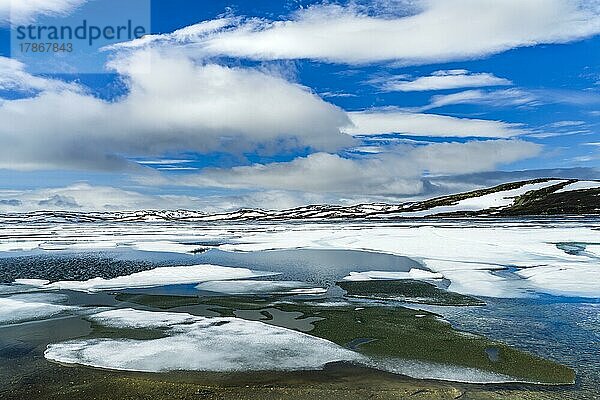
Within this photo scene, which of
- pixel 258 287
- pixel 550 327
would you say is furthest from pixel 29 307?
pixel 550 327

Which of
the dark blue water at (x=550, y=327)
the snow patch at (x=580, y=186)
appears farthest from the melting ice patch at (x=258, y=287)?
the snow patch at (x=580, y=186)

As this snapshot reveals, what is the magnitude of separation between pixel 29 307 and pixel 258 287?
23.6ft

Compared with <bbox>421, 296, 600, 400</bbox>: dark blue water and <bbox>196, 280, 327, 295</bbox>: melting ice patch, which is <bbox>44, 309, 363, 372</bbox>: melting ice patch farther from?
<bbox>196, 280, 327, 295</bbox>: melting ice patch

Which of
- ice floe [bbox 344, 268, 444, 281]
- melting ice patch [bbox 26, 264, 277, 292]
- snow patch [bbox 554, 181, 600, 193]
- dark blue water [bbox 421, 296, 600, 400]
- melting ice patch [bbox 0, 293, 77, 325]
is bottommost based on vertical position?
ice floe [bbox 344, 268, 444, 281]

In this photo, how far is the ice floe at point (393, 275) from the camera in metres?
19.2

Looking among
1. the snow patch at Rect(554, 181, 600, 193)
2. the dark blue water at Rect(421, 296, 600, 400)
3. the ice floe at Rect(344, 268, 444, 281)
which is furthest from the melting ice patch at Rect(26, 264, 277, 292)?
the snow patch at Rect(554, 181, 600, 193)

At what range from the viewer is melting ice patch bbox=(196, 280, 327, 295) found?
54.0 ft

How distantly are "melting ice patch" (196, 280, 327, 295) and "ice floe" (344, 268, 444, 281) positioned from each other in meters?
2.62

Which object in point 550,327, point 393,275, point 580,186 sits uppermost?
point 580,186

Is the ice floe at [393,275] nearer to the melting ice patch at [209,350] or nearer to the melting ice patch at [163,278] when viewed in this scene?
the melting ice patch at [163,278]

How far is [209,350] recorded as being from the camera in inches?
397

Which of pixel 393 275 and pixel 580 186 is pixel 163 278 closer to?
pixel 393 275

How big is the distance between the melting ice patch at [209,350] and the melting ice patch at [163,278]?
6.47 meters

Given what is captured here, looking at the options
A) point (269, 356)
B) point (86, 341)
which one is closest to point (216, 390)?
point (269, 356)
